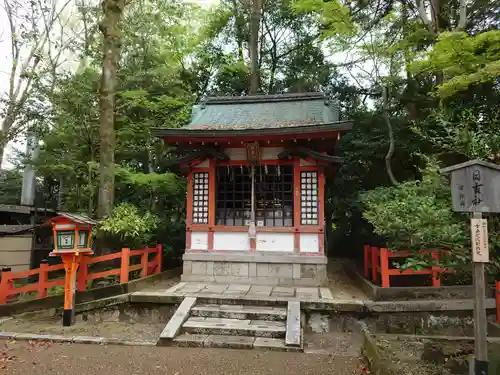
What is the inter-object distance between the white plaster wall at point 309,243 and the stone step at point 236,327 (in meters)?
2.76

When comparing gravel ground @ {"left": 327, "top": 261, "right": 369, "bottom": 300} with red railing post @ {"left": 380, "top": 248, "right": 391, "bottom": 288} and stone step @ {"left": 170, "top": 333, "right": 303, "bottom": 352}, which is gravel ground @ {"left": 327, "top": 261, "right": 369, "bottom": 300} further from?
stone step @ {"left": 170, "top": 333, "right": 303, "bottom": 352}

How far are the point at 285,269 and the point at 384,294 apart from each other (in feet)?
8.42

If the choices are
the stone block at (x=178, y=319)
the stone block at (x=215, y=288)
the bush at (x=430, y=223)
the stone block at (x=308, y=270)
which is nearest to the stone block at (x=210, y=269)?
the stone block at (x=215, y=288)

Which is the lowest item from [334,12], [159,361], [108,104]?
[159,361]

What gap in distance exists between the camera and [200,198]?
966cm

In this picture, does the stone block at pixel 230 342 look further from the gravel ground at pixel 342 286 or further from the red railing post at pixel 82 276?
the red railing post at pixel 82 276

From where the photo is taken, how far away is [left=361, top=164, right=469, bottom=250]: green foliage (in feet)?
15.6

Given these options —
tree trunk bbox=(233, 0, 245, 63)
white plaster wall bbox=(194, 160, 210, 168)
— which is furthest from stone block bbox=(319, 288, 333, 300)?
tree trunk bbox=(233, 0, 245, 63)

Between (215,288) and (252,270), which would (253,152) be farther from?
(215,288)

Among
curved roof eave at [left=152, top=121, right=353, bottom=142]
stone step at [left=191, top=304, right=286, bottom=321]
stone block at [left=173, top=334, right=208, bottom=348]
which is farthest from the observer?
curved roof eave at [left=152, top=121, right=353, bottom=142]

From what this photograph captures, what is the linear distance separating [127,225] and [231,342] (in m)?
4.20

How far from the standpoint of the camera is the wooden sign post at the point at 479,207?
375cm

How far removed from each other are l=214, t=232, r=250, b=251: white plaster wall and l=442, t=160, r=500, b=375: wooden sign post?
5831mm

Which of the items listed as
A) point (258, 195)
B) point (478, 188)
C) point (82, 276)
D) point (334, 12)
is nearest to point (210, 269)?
point (258, 195)
